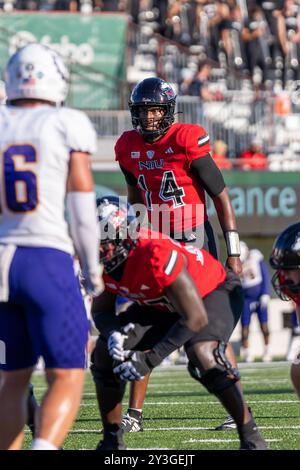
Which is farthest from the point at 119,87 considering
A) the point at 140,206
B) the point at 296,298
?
the point at 296,298

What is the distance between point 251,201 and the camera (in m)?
16.5

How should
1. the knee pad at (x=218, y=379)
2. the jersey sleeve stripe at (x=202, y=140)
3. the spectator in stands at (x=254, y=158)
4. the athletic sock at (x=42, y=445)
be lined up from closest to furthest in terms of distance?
the athletic sock at (x=42, y=445) → the knee pad at (x=218, y=379) → the jersey sleeve stripe at (x=202, y=140) → the spectator in stands at (x=254, y=158)

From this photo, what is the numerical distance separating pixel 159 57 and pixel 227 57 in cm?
154

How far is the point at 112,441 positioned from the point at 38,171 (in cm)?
154

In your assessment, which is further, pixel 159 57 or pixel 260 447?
pixel 159 57

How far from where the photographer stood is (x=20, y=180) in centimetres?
410

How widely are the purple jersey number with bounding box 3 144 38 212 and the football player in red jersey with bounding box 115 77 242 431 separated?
2.37 metres

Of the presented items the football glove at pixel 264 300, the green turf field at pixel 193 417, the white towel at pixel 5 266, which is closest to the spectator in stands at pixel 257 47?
the football glove at pixel 264 300

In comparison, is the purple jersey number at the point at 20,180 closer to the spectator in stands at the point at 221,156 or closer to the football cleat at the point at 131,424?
the football cleat at the point at 131,424

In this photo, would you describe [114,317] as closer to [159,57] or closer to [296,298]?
[296,298]

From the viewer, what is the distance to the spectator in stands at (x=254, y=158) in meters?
16.5

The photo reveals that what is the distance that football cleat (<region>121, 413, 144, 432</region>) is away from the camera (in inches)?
252

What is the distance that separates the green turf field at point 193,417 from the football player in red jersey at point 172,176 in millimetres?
281

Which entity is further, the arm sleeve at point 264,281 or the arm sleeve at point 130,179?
the arm sleeve at point 264,281
